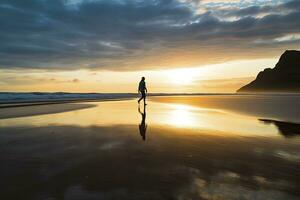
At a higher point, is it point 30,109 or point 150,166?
point 30,109

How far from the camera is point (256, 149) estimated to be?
7.64 metres

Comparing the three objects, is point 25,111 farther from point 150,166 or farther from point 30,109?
point 150,166

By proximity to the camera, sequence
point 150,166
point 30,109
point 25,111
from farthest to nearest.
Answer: point 30,109 → point 25,111 → point 150,166

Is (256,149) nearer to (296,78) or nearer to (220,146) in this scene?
(220,146)

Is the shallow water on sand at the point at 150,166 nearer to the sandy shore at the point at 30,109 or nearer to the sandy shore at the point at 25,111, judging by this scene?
the sandy shore at the point at 25,111

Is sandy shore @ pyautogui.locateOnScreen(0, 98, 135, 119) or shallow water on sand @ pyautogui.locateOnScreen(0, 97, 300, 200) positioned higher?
sandy shore @ pyautogui.locateOnScreen(0, 98, 135, 119)

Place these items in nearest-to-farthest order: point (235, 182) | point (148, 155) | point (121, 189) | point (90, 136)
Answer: point (121, 189)
point (235, 182)
point (148, 155)
point (90, 136)

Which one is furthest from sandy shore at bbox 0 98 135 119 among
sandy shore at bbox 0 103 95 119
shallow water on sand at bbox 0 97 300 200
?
shallow water on sand at bbox 0 97 300 200

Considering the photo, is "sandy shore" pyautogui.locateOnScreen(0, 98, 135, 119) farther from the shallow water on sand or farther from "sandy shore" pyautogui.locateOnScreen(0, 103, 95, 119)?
the shallow water on sand

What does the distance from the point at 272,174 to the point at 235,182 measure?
107 cm

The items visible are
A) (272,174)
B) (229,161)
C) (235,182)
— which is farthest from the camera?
(229,161)

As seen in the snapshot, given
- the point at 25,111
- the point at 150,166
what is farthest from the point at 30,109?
the point at 150,166

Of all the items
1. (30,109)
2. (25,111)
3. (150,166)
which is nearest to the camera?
(150,166)

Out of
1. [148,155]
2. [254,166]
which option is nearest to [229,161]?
[254,166]
